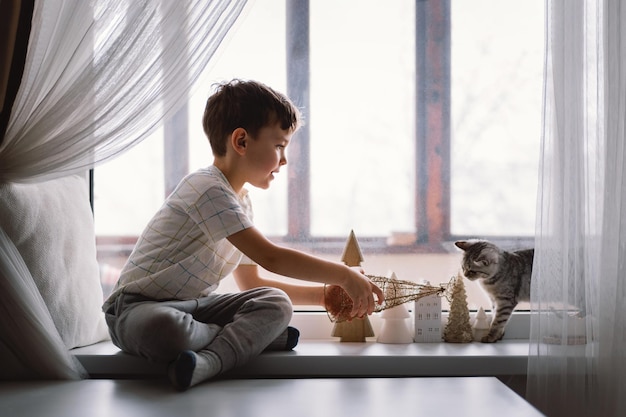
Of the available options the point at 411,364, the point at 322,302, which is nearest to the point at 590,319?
the point at 411,364

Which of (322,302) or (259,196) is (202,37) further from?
(322,302)

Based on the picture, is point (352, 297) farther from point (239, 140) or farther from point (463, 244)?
point (239, 140)

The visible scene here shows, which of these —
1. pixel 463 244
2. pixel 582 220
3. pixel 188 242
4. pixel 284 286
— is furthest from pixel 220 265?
pixel 582 220

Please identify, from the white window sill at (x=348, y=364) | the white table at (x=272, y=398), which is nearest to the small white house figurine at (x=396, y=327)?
the white window sill at (x=348, y=364)

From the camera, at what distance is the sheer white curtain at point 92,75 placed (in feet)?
4.57

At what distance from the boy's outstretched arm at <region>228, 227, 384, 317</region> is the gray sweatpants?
0.29 ft

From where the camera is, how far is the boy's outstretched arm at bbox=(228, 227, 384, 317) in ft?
4.78

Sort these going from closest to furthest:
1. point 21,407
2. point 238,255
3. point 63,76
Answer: point 21,407, point 63,76, point 238,255

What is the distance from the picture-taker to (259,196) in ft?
5.95

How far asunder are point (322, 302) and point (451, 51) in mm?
752

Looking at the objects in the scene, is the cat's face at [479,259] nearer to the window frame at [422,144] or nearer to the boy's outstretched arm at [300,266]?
the window frame at [422,144]

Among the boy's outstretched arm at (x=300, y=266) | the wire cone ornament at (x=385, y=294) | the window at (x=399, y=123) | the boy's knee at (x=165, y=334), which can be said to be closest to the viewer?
the boy's knee at (x=165, y=334)

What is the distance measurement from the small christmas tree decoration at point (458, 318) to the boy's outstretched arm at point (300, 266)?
0.91 feet

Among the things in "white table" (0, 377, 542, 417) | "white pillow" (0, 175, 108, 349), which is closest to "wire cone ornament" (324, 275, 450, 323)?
"white table" (0, 377, 542, 417)
